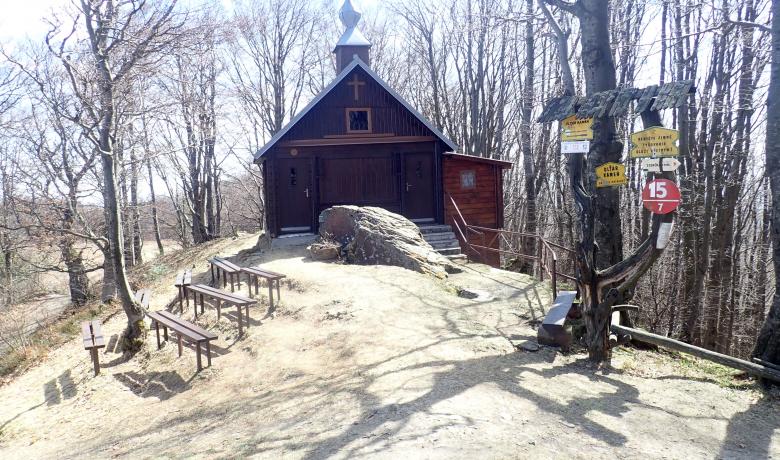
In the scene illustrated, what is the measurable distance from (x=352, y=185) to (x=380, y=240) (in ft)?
15.2

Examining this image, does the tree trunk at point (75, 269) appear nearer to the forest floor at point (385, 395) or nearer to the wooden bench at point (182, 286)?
the wooden bench at point (182, 286)

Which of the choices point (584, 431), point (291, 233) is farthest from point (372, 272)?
point (584, 431)

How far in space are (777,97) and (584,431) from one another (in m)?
4.69

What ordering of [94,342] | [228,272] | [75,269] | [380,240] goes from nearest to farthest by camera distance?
[94,342], [228,272], [380,240], [75,269]

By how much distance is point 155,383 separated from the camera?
25.6 feet

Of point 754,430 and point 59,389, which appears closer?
point 754,430

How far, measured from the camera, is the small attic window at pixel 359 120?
1602 cm

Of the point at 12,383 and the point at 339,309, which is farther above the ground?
the point at 339,309

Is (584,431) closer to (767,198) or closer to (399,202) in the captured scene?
(399,202)

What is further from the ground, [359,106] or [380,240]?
[359,106]

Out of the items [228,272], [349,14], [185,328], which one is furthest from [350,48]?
[185,328]

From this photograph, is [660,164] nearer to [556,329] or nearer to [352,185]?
[556,329]

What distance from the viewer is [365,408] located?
5.26 metres

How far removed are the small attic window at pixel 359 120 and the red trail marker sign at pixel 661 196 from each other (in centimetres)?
1113
